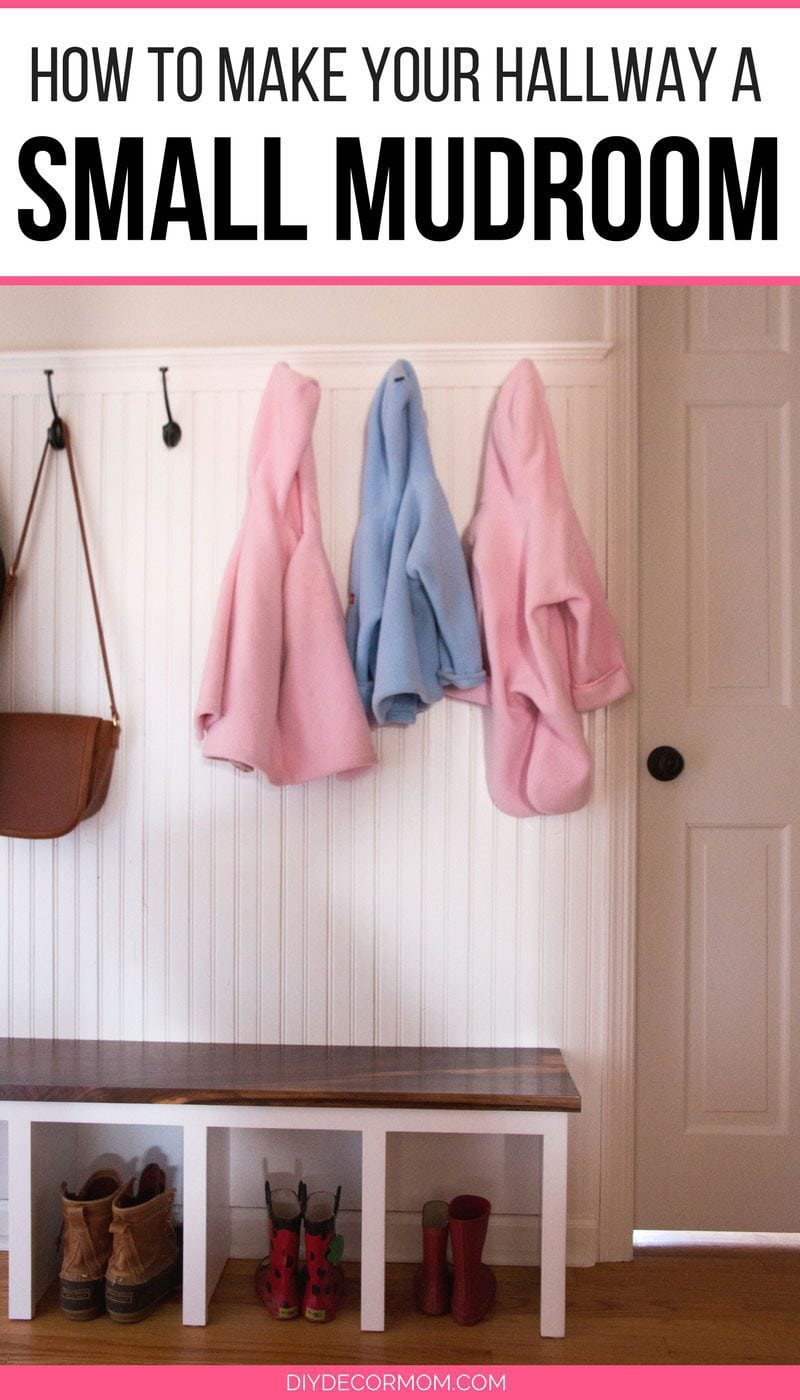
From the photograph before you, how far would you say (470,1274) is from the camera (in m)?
1.55

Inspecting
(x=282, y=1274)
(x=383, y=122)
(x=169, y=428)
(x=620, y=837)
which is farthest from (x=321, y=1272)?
(x=383, y=122)

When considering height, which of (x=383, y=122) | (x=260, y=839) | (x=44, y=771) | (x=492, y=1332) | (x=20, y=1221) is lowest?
(x=492, y=1332)

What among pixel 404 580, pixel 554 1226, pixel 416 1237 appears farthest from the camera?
pixel 416 1237

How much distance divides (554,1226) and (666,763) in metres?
0.83

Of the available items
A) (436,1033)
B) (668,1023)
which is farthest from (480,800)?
(668,1023)

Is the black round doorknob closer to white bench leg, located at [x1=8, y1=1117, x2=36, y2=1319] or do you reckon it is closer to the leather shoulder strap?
the leather shoulder strap

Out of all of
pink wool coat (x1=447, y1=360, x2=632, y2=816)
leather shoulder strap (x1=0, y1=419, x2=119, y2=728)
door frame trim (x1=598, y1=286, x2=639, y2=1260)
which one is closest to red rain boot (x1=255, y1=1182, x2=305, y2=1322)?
door frame trim (x1=598, y1=286, x2=639, y2=1260)

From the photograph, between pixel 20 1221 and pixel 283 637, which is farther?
pixel 283 637

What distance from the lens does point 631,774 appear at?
1.78 m

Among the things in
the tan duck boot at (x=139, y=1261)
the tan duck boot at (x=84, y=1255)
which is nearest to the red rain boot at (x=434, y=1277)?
the tan duck boot at (x=139, y=1261)

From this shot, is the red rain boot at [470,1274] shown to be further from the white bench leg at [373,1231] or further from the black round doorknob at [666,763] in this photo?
the black round doorknob at [666,763]

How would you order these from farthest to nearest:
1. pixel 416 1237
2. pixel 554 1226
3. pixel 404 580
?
pixel 416 1237, pixel 404 580, pixel 554 1226

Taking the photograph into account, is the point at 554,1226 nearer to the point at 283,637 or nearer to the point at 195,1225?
the point at 195,1225

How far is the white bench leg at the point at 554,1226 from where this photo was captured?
1518 mm
